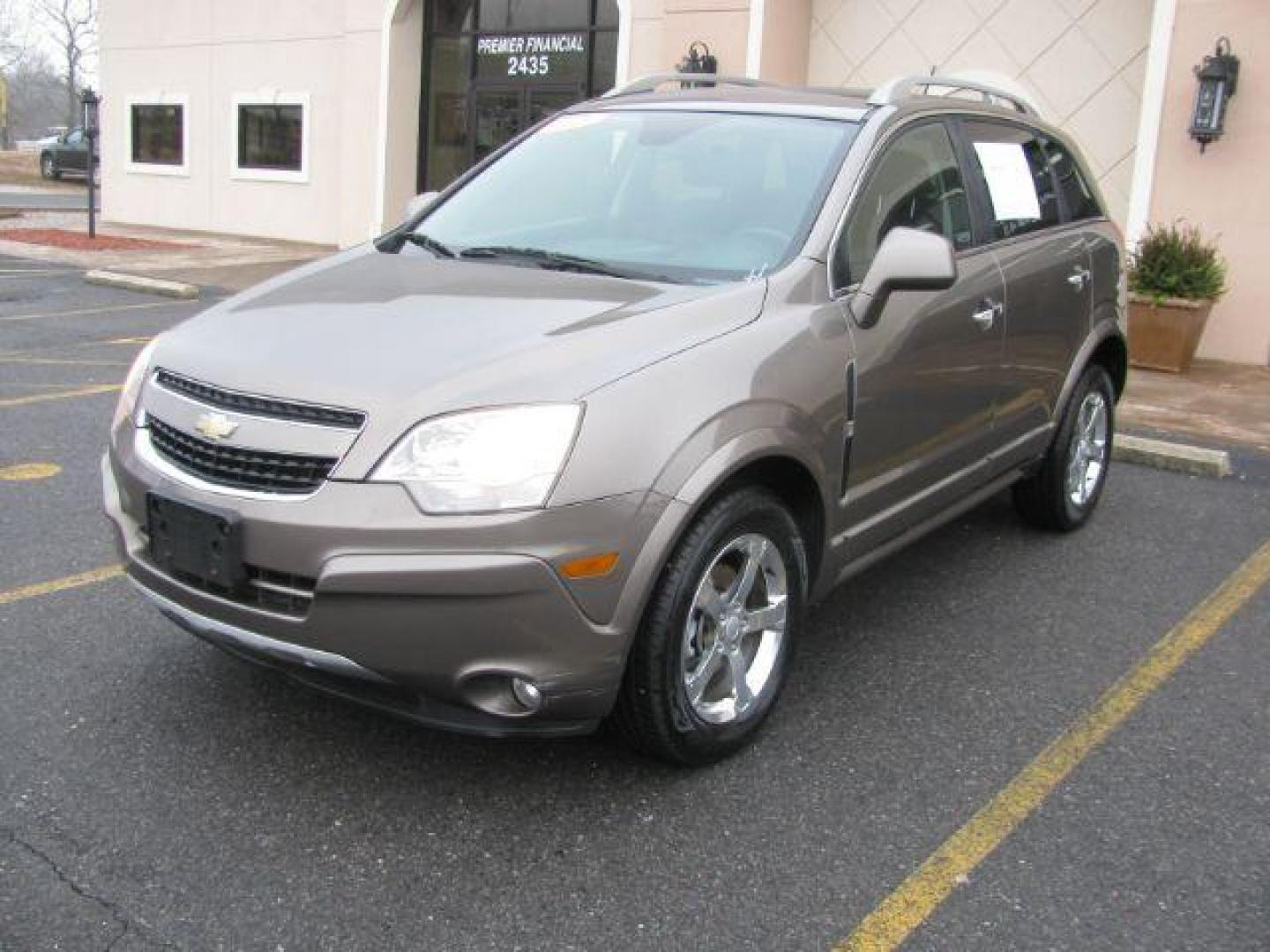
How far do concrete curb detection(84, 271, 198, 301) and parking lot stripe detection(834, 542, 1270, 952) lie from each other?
10921 mm

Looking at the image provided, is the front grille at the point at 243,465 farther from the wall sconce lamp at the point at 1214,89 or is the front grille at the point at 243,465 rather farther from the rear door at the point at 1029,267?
the wall sconce lamp at the point at 1214,89

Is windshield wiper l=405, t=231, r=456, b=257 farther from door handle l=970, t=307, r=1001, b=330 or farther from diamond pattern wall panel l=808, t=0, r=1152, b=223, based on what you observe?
diamond pattern wall panel l=808, t=0, r=1152, b=223

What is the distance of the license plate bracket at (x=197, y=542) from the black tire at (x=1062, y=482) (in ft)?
12.0

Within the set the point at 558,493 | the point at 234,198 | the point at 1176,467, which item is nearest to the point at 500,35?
the point at 234,198

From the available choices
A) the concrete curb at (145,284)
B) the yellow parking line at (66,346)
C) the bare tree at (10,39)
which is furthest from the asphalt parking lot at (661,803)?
the bare tree at (10,39)

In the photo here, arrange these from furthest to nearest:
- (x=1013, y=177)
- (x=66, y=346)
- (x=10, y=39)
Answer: (x=10, y=39), (x=66, y=346), (x=1013, y=177)

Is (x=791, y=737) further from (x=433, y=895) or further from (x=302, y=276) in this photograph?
(x=302, y=276)

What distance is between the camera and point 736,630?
11.3ft

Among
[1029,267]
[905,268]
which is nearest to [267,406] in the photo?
[905,268]

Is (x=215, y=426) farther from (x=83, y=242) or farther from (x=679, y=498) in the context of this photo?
(x=83, y=242)

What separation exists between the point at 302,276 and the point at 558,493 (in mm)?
1525

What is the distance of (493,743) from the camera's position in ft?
11.7

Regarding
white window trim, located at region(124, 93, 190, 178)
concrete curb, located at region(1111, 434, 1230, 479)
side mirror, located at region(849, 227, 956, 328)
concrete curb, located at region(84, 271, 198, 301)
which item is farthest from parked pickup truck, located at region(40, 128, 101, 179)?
→ side mirror, located at region(849, 227, 956, 328)

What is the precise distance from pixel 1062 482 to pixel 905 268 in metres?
2.25
